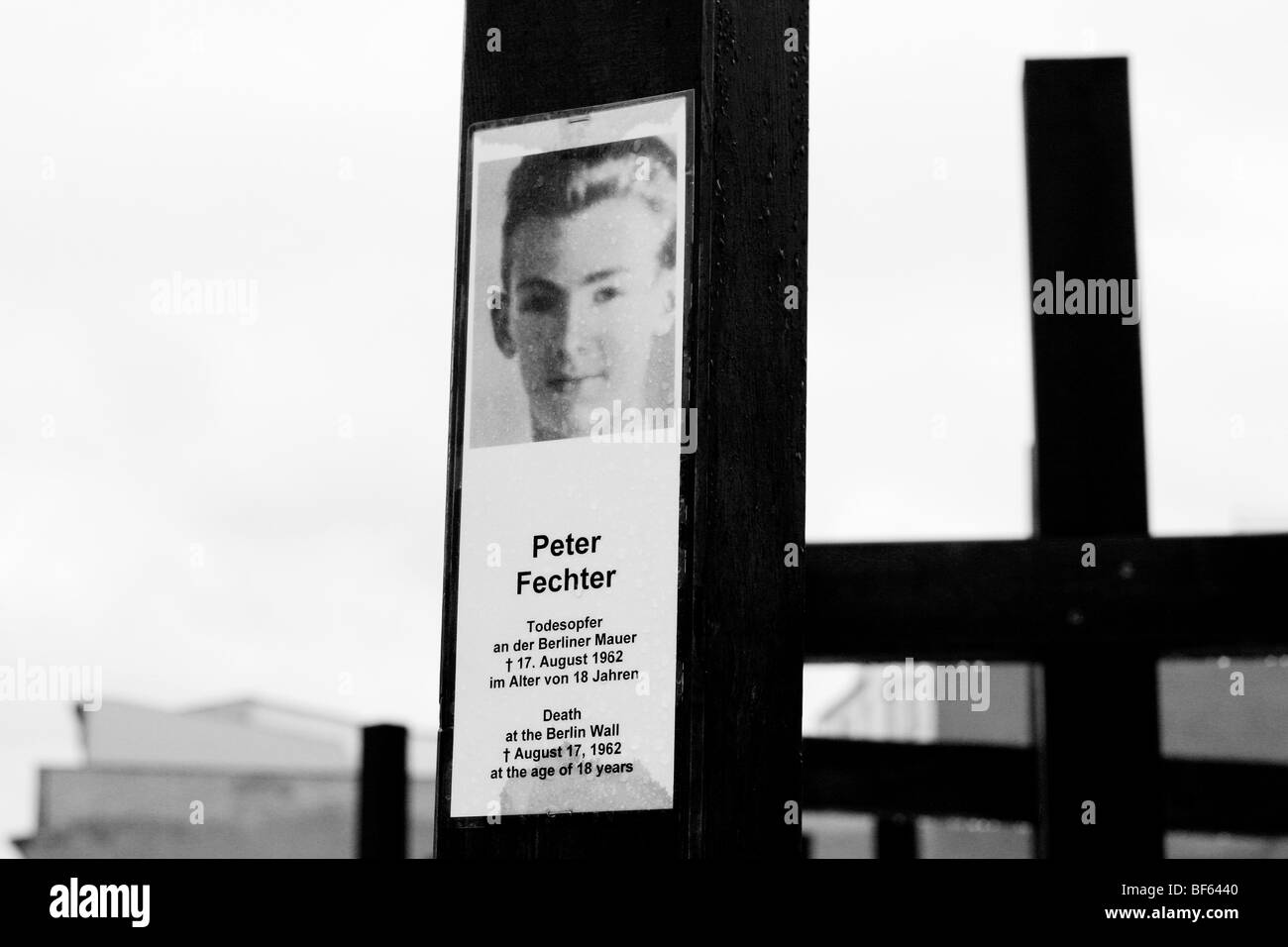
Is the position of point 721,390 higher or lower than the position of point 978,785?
higher

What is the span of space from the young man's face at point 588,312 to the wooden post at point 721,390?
6cm

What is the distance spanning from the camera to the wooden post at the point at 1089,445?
3094 mm

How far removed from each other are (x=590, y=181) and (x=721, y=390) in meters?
0.31

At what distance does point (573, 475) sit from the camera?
1984mm

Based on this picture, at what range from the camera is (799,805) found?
197 centimetres

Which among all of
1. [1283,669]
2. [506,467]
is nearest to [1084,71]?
[506,467]

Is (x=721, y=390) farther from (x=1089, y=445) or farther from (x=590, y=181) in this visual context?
(x=1089, y=445)

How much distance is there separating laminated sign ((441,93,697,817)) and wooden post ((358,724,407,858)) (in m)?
2.46
